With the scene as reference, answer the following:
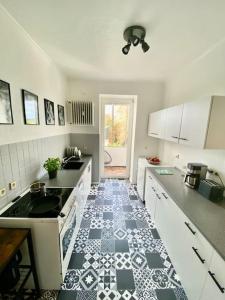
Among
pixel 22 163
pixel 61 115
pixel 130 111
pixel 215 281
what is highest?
pixel 130 111

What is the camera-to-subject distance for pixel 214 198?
60.2 inches

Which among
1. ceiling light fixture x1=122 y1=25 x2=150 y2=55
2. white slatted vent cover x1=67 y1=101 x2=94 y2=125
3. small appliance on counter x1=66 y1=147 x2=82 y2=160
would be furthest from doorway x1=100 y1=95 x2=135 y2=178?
ceiling light fixture x1=122 y1=25 x2=150 y2=55

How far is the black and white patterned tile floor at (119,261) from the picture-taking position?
55.4 inches

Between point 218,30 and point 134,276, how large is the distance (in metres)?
2.77

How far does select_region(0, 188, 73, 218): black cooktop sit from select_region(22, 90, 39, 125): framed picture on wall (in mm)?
851

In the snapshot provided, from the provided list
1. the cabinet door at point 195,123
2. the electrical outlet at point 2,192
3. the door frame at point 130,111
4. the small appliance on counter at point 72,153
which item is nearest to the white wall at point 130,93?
the door frame at point 130,111

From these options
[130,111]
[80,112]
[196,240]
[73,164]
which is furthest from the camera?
[130,111]

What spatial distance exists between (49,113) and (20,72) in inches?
30.7

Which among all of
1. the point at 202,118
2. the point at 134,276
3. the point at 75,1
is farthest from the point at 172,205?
the point at 75,1

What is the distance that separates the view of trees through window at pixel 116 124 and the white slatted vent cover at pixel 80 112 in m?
0.59

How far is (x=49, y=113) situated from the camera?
2.28m

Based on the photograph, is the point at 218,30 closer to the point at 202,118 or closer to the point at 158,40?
the point at 158,40

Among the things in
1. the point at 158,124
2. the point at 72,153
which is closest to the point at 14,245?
the point at 72,153

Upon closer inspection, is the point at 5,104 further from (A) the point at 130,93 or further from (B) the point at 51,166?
(A) the point at 130,93
